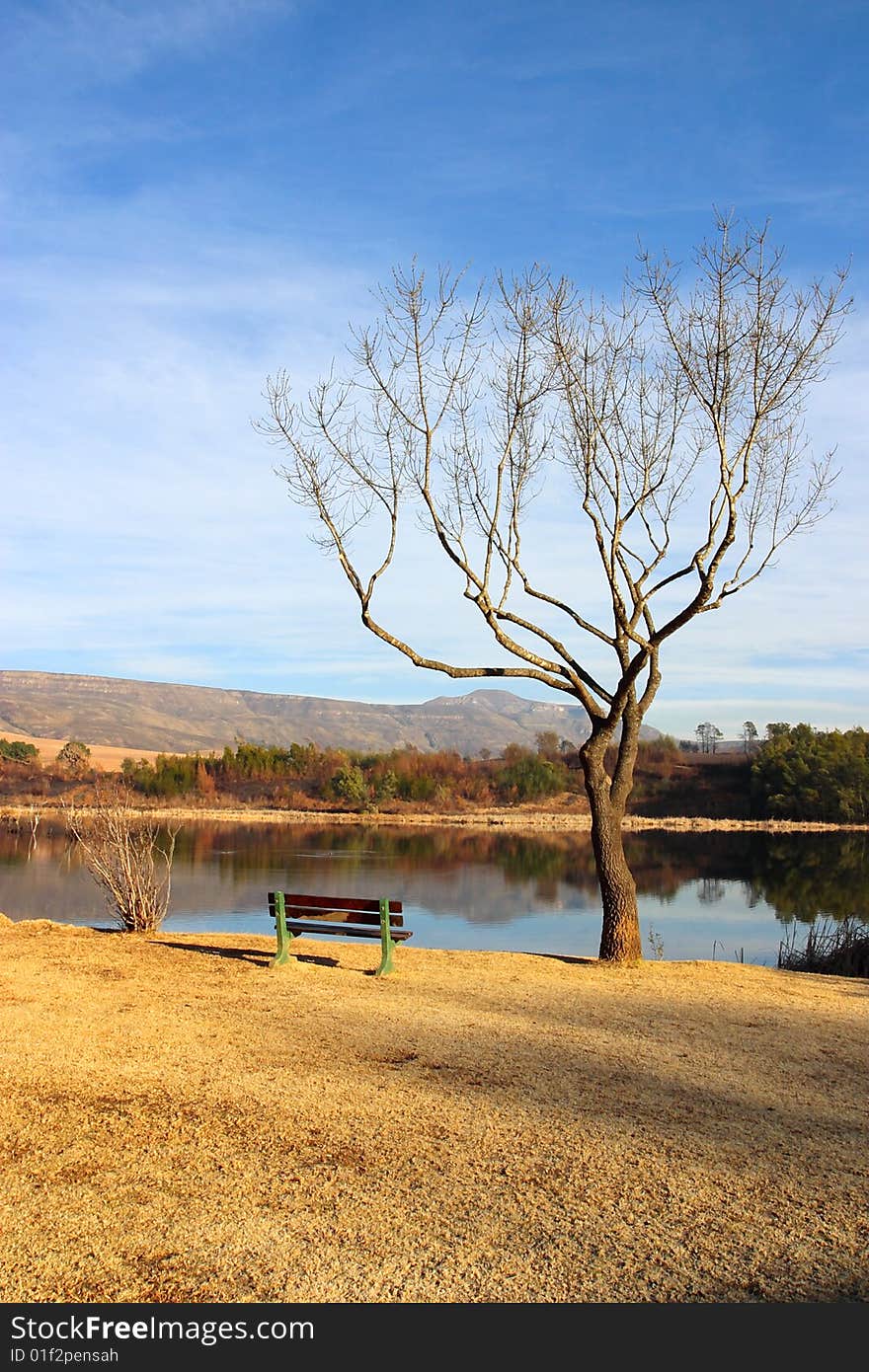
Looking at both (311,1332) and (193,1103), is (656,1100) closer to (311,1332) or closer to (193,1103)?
(193,1103)

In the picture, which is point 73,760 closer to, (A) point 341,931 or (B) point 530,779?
(B) point 530,779

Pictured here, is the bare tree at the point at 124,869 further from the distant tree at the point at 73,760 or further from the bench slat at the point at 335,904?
the distant tree at the point at 73,760

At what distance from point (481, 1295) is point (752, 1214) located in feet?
4.48

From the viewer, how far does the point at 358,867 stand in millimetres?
27766

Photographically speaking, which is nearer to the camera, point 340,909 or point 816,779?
point 340,909

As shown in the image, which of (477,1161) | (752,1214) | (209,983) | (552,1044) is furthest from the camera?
(209,983)

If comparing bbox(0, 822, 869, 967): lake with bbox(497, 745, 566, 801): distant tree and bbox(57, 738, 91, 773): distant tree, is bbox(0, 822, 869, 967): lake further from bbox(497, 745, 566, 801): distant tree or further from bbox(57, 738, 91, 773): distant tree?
bbox(497, 745, 566, 801): distant tree

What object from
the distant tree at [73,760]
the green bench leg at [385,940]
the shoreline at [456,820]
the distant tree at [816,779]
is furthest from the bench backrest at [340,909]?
the distant tree at [73,760]

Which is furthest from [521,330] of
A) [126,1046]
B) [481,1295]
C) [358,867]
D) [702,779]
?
→ [702,779]

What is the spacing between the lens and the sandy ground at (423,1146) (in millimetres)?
3723

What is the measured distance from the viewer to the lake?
17.8 m

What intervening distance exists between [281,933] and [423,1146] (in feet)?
18.7

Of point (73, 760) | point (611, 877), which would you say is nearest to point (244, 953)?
point (611, 877)

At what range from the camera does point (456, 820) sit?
179ft
